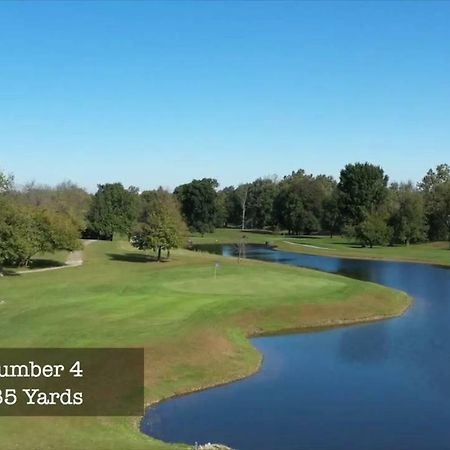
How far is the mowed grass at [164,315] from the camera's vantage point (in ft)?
81.5

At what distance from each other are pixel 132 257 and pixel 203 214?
268 ft

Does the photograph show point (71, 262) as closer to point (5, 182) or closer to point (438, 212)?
point (5, 182)

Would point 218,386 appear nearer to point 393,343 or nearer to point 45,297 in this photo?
point 393,343

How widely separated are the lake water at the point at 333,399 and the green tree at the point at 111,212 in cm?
9146

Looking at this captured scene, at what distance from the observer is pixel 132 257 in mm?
93438

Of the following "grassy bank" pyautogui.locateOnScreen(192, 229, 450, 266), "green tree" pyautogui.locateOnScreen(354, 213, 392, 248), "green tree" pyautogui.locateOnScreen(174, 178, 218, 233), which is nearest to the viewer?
"grassy bank" pyautogui.locateOnScreen(192, 229, 450, 266)

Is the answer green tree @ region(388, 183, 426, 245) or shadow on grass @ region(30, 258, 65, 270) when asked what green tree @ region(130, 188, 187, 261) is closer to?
shadow on grass @ region(30, 258, 65, 270)

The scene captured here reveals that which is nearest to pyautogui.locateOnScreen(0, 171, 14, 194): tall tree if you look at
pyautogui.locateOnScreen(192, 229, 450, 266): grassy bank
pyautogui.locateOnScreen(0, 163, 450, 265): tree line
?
pyautogui.locateOnScreen(0, 163, 450, 265): tree line

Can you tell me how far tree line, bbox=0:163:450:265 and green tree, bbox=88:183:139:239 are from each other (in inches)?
8.5

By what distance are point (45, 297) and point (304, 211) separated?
432 feet

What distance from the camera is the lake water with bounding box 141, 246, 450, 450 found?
25.5 meters

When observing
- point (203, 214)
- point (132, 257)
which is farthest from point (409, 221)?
point (132, 257)

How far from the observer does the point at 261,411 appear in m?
28.7

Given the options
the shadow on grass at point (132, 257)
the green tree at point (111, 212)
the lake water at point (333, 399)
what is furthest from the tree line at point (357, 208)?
the lake water at point (333, 399)
